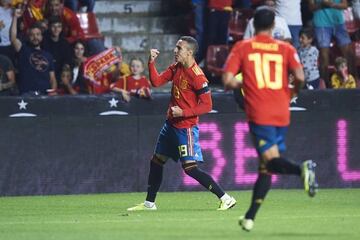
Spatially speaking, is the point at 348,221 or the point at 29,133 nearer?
the point at 348,221

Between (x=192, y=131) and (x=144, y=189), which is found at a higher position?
Result: (x=192, y=131)

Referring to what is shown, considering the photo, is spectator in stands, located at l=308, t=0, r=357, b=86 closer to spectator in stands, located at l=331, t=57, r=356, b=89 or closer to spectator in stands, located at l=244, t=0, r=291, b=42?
spectator in stands, located at l=331, t=57, r=356, b=89

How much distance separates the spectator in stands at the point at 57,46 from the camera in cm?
1797

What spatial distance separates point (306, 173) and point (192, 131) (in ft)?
11.3

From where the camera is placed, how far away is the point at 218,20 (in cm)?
1881

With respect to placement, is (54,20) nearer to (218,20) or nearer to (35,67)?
(35,67)

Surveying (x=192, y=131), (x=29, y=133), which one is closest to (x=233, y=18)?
(x=29, y=133)

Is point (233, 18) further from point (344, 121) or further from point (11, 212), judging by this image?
point (11, 212)

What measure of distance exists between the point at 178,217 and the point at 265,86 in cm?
243

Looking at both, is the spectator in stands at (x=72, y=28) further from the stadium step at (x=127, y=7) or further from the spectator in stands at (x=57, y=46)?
the stadium step at (x=127, y=7)

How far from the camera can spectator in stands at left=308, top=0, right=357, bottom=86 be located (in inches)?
736

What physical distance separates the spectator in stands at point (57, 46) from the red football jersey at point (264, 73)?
755cm

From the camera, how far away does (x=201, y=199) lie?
15656 millimetres

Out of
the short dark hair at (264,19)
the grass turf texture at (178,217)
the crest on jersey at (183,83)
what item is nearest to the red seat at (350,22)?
the grass turf texture at (178,217)
